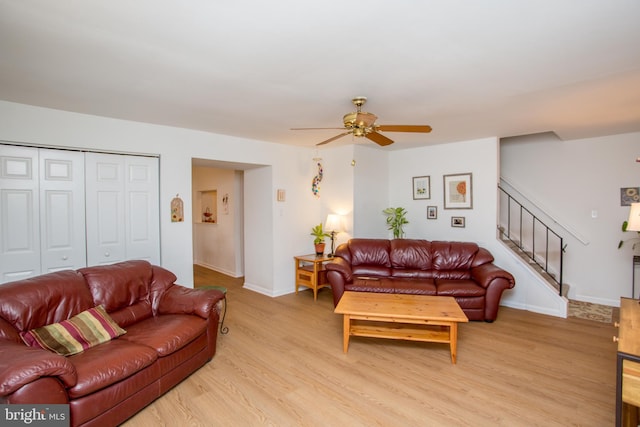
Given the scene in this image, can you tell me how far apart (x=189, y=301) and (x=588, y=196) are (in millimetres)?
5689

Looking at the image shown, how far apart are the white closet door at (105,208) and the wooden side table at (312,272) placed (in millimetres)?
2548

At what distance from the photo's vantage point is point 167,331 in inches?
101

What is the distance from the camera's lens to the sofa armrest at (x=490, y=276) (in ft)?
12.8

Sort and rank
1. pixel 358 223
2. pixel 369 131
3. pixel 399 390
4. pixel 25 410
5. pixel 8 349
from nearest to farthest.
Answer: pixel 25 410, pixel 8 349, pixel 399 390, pixel 369 131, pixel 358 223

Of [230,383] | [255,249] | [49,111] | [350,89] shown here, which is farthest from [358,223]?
[49,111]

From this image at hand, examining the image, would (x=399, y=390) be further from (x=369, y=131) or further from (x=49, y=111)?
(x=49, y=111)

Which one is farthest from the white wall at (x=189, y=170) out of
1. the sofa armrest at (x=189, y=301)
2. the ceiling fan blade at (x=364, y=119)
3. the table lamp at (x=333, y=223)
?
the ceiling fan blade at (x=364, y=119)

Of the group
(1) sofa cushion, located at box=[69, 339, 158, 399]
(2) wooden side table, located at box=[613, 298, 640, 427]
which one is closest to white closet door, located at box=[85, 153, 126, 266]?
(1) sofa cushion, located at box=[69, 339, 158, 399]

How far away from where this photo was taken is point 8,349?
6.07 feet

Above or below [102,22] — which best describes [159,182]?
below

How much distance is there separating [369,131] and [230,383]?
249 centimetres

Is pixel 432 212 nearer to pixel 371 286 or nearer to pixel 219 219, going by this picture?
pixel 371 286

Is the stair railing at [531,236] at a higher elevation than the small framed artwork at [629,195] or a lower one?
lower

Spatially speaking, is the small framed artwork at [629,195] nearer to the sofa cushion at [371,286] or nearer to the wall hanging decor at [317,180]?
the sofa cushion at [371,286]
